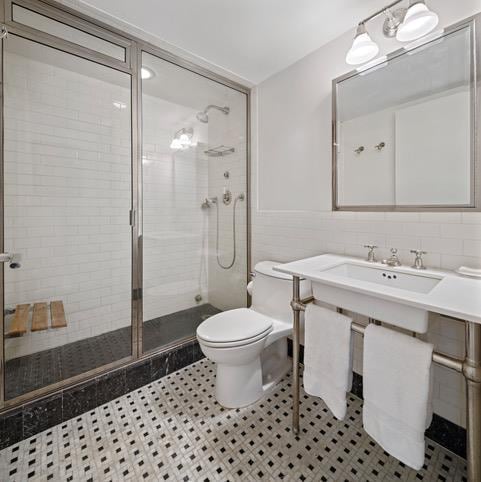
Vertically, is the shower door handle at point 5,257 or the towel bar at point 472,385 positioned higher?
the shower door handle at point 5,257

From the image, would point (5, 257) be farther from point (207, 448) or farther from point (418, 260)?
point (418, 260)

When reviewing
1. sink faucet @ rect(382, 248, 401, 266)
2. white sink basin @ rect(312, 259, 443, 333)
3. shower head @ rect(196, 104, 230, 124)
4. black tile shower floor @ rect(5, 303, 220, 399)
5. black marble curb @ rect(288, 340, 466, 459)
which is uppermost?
shower head @ rect(196, 104, 230, 124)

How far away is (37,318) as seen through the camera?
1669 millimetres

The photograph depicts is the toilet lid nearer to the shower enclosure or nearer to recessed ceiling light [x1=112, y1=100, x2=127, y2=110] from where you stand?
the shower enclosure

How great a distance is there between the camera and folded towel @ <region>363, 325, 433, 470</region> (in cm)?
90

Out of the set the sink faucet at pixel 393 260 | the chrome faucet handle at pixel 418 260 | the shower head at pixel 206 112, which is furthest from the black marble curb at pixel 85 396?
the shower head at pixel 206 112

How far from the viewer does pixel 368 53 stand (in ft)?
4.58

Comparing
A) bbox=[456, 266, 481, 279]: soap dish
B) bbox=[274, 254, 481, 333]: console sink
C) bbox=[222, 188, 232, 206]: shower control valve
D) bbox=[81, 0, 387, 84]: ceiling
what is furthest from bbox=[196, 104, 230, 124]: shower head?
bbox=[456, 266, 481, 279]: soap dish

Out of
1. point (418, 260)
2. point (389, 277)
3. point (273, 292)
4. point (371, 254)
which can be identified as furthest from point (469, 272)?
point (273, 292)

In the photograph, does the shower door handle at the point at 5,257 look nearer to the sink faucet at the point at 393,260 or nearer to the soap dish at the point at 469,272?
the sink faucet at the point at 393,260

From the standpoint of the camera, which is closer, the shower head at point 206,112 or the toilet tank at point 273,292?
the toilet tank at point 273,292

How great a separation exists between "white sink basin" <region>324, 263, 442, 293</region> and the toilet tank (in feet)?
0.88

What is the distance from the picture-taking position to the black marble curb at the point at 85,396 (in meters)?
1.35

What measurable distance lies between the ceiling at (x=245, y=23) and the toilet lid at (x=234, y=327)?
5.98ft
